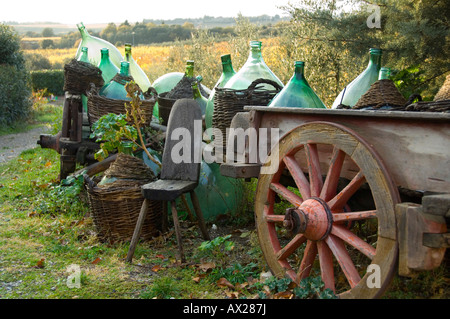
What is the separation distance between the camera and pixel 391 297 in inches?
95.3

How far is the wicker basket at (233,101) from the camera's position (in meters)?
3.14

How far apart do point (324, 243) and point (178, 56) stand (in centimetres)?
1003

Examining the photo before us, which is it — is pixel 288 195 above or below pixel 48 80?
above

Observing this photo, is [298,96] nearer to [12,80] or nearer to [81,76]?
[81,76]

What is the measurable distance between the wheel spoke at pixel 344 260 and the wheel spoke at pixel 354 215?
3.8 inches

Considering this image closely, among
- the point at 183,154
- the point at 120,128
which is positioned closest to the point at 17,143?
the point at 120,128

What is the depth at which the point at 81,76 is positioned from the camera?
15.0ft

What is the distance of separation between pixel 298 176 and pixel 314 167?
13 cm

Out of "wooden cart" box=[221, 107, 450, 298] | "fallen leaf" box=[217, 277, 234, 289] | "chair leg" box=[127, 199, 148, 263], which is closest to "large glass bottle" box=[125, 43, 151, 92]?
"chair leg" box=[127, 199, 148, 263]

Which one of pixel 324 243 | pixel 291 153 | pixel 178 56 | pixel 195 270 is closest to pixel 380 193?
pixel 324 243

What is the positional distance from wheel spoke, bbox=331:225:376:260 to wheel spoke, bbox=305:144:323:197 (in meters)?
0.22

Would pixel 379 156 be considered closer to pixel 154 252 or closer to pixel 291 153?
pixel 291 153

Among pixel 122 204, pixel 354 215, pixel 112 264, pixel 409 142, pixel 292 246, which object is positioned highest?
pixel 409 142

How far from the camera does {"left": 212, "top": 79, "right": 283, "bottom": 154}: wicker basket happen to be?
314cm
